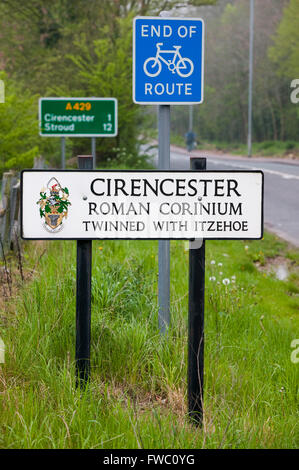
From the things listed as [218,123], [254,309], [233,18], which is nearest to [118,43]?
[254,309]

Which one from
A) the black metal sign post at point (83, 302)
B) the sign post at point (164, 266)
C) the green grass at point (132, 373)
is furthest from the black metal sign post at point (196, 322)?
the sign post at point (164, 266)

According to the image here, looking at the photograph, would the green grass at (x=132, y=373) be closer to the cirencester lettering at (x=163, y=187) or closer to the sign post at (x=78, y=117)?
the cirencester lettering at (x=163, y=187)

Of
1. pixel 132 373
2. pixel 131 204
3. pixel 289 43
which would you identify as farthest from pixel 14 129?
pixel 289 43

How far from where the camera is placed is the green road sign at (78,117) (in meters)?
9.78

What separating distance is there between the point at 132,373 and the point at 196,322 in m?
0.65

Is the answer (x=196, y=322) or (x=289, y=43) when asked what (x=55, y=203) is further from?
(x=289, y=43)

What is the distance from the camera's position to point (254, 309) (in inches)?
234

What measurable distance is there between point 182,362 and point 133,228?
2.99 feet

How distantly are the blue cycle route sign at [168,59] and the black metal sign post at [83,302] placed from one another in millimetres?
1074

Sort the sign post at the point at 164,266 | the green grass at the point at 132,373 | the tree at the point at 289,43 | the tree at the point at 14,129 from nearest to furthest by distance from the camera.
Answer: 1. the green grass at the point at 132,373
2. the sign post at the point at 164,266
3. the tree at the point at 14,129
4. the tree at the point at 289,43

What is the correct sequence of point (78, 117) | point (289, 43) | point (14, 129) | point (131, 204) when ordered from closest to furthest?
point (131, 204), point (78, 117), point (14, 129), point (289, 43)

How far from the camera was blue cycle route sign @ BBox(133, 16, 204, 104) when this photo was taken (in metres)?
4.21

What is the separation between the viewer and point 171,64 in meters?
4.28
